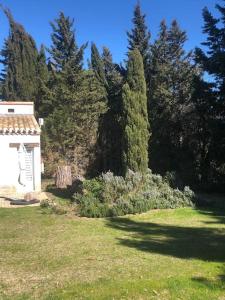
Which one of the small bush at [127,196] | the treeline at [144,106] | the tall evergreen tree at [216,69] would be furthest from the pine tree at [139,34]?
the small bush at [127,196]

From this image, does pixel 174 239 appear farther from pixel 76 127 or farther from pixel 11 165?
pixel 76 127

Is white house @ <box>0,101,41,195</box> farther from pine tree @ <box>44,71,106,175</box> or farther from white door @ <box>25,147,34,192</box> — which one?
pine tree @ <box>44,71,106,175</box>

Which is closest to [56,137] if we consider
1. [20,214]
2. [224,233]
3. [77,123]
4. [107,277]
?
[77,123]

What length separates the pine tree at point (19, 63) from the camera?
1387 inches

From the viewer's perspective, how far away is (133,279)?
7168 millimetres

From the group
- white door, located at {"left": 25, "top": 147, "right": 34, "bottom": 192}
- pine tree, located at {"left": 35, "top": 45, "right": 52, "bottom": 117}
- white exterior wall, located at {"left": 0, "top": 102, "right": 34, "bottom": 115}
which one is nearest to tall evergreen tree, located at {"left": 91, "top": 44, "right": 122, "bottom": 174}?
pine tree, located at {"left": 35, "top": 45, "right": 52, "bottom": 117}

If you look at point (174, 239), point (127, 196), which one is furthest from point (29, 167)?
point (174, 239)

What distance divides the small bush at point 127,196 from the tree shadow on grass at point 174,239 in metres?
1.17

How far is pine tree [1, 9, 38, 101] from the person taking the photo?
3522 centimetres

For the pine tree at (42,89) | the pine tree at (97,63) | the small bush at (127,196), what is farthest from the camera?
the pine tree at (97,63)

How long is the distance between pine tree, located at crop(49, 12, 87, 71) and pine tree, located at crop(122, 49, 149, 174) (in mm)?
11961

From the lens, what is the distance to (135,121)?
62.1ft

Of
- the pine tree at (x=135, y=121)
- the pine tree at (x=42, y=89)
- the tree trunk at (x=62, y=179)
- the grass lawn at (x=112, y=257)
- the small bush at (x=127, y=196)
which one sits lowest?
the grass lawn at (x=112, y=257)

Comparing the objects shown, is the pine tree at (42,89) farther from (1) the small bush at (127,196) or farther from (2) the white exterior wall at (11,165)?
(1) the small bush at (127,196)
